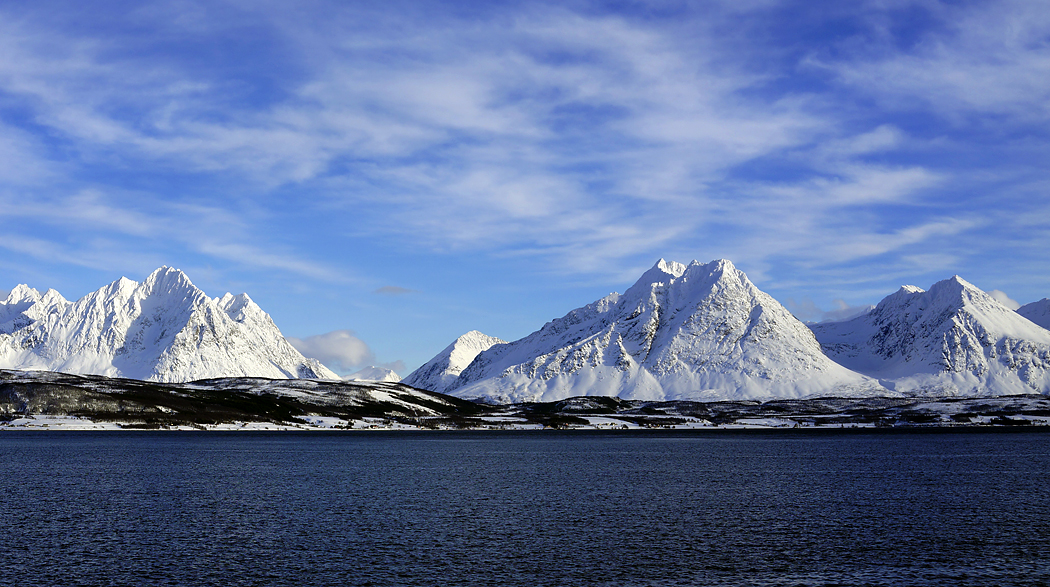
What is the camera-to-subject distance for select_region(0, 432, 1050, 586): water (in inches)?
1741

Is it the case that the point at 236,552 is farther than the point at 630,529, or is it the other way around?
the point at 630,529

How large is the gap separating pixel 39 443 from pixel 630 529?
15221cm

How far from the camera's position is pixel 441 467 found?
4523 inches

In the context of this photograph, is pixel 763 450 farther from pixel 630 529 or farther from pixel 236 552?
pixel 236 552

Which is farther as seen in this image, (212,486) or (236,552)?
(212,486)

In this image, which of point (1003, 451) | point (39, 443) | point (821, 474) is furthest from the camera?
point (39, 443)

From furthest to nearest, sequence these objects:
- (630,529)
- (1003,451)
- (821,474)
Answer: (1003,451) → (821,474) → (630,529)

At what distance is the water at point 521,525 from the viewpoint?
44212 mm

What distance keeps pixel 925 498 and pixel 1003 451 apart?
92560mm

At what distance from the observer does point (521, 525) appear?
6062 centimetres

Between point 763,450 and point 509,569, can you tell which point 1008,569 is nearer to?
point 509,569

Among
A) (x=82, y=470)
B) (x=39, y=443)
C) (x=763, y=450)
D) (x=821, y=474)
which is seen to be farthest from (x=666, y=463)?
(x=39, y=443)

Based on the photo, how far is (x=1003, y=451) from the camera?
503ft

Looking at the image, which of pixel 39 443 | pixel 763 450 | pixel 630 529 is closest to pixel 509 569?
pixel 630 529
